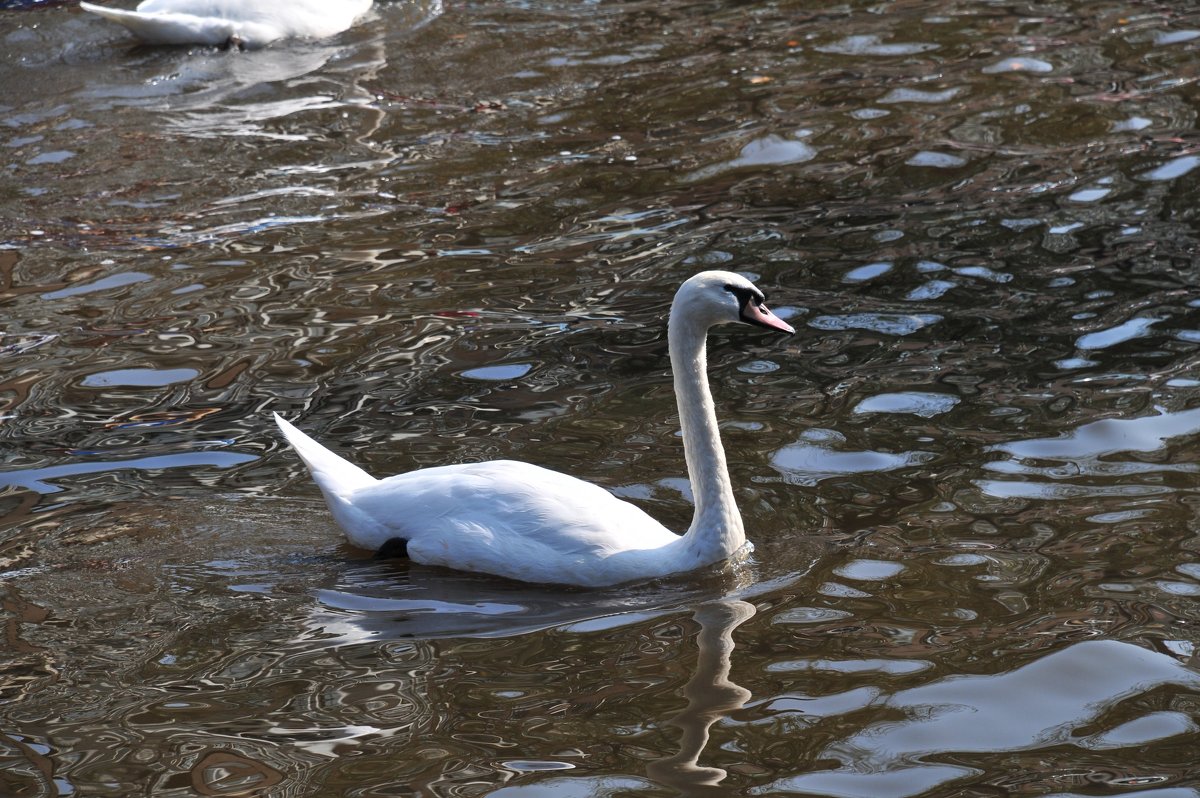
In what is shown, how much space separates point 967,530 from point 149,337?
→ 14.1 ft

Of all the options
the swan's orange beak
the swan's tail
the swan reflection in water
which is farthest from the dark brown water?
the swan's orange beak

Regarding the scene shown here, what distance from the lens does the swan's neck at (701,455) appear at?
5.54 meters

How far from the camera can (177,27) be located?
1271cm

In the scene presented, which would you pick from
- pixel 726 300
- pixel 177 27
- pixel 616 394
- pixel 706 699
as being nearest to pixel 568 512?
pixel 726 300

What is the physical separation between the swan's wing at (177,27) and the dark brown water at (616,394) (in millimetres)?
189

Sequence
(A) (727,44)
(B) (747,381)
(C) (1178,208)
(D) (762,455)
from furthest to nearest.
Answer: (A) (727,44), (C) (1178,208), (B) (747,381), (D) (762,455)

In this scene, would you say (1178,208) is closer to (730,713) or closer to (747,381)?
(747,381)

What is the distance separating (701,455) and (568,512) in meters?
0.53

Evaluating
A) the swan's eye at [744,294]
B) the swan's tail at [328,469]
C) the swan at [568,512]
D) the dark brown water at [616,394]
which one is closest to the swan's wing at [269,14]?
the dark brown water at [616,394]

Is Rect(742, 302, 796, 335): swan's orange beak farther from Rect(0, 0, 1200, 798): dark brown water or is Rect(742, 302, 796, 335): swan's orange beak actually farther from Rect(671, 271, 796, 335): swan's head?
Rect(0, 0, 1200, 798): dark brown water

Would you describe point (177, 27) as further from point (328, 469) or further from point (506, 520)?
point (506, 520)

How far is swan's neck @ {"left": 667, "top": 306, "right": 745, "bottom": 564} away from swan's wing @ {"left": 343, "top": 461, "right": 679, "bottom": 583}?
19 centimetres

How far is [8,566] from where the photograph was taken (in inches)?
222

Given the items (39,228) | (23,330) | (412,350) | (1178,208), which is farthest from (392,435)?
(1178,208)
